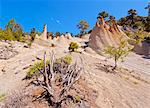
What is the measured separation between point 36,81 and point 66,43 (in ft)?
98.0

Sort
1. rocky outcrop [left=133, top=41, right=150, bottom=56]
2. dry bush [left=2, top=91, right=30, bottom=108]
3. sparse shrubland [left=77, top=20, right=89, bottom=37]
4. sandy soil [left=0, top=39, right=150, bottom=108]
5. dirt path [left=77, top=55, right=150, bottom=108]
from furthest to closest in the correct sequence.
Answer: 1. sparse shrubland [left=77, top=20, right=89, bottom=37]
2. rocky outcrop [left=133, top=41, right=150, bottom=56]
3. sandy soil [left=0, top=39, right=150, bottom=108]
4. dirt path [left=77, top=55, right=150, bottom=108]
5. dry bush [left=2, top=91, right=30, bottom=108]

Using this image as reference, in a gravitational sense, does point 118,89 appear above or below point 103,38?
below

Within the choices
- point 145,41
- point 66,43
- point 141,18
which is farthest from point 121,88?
point 141,18

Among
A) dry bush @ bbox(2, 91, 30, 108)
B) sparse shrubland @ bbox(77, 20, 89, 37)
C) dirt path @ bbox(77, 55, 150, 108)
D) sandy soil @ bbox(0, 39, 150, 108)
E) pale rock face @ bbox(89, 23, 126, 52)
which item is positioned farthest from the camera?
sparse shrubland @ bbox(77, 20, 89, 37)

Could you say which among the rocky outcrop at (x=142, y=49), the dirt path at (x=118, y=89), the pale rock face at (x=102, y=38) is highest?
the pale rock face at (x=102, y=38)

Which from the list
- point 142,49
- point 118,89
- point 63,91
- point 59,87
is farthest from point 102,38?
point 63,91

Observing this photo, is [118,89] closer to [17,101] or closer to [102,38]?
[17,101]

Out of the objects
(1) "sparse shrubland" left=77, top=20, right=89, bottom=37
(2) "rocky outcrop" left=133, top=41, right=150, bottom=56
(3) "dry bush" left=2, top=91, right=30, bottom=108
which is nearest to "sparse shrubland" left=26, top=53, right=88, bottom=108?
(3) "dry bush" left=2, top=91, right=30, bottom=108

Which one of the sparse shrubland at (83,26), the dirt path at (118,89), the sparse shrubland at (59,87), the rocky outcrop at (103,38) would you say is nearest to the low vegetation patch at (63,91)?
the sparse shrubland at (59,87)

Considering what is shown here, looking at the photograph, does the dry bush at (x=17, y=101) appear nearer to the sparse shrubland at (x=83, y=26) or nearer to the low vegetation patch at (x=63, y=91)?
the low vegetation patch at (x=63, y=91)

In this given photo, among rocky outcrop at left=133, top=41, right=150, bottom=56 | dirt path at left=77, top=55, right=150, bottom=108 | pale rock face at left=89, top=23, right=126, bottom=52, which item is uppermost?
pale rock face at left=89, top=23, right=126, bottom=52

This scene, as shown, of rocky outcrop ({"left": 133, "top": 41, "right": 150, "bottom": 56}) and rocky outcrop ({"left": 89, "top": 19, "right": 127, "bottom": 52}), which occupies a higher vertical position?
rocky outcrop ({"left": 89, "top": 19, "right": 127, "bottom": 52})

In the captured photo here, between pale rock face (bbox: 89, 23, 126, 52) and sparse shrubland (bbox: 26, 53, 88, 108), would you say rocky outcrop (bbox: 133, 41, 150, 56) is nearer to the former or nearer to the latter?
pale rock face (bbox: 89, 23, 126, 52)

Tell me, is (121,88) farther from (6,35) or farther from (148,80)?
(6,35)
